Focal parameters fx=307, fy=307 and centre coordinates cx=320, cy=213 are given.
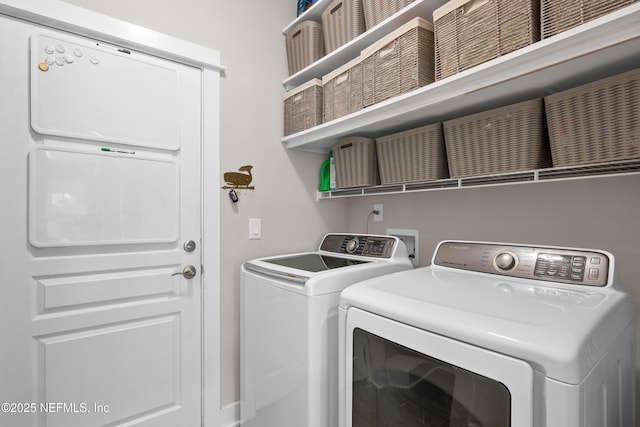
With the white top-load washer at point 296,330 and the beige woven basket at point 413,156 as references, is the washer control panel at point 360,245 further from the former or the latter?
the beige woven basket at point 413,156

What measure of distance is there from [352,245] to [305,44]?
1.29m

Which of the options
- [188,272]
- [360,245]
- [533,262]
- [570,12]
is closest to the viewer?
[570,12]

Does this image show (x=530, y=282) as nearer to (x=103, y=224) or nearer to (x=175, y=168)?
(x=175, y=168)

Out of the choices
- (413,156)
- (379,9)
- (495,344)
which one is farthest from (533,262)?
(379,9)

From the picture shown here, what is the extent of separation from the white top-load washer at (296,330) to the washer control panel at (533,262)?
0.37 m

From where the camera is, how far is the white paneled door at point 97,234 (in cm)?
131

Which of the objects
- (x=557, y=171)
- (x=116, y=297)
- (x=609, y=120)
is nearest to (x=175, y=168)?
(x=116, y=297)

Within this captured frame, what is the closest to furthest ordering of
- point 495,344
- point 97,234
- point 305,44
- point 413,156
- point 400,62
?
point 495,344, point 400,62, point 97,234, point 413,156, point 305,44

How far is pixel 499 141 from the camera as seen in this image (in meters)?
1.25

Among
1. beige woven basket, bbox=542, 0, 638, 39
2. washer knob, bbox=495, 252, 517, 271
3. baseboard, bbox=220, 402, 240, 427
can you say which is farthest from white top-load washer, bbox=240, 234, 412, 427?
beige woven basket, bbox=542, 0, 638, 39

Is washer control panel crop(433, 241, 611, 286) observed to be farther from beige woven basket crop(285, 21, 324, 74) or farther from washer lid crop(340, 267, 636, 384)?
beige woven basket crop(285, 21, 324, 74)

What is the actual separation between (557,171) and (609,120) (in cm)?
21

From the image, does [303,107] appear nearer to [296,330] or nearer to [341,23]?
[341,23]

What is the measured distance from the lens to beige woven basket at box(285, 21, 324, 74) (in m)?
1.89
